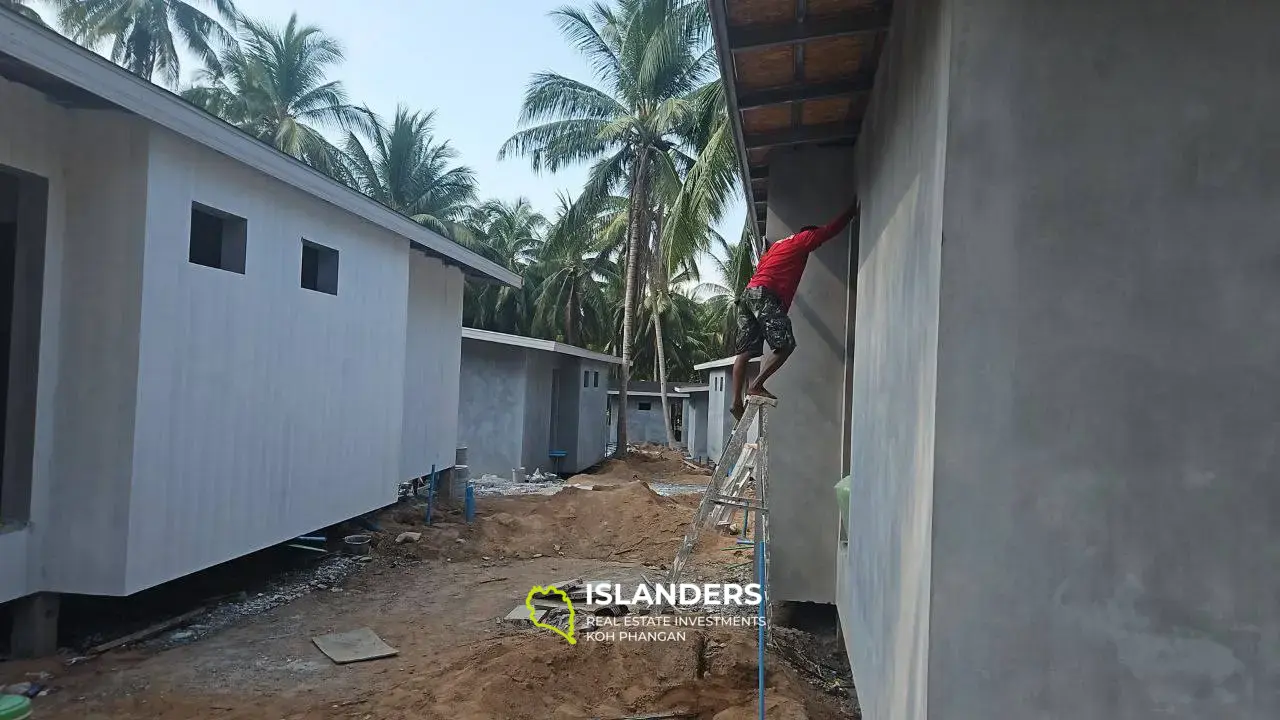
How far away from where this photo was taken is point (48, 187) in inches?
230

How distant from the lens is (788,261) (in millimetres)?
6363

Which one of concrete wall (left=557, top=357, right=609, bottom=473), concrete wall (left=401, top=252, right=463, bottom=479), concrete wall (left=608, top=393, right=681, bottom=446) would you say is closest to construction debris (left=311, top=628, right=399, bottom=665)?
concrete wall (left=401, top=252, right=463, bottom=479)

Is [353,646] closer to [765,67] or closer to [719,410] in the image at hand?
[765,67]

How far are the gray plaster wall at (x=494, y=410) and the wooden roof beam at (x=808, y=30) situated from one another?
14830 mm

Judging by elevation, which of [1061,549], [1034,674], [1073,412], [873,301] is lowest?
[1034,674]

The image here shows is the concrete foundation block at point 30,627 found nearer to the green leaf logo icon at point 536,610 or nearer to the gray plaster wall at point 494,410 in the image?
the green leaf logo icon at point 536,610

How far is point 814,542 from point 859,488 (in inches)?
100

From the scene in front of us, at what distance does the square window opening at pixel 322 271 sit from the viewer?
921 centimetres

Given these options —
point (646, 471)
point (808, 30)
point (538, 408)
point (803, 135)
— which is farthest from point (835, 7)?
point (646, 471)

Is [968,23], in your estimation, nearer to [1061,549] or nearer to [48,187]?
[1061,549]

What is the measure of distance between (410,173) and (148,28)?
9.64 metres

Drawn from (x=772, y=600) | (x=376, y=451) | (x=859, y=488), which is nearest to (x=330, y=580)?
(x=376, y=451)

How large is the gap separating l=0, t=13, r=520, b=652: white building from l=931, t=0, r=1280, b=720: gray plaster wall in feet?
17.4

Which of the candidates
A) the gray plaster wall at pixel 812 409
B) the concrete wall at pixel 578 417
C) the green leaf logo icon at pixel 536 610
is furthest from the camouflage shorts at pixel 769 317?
the concrete wall at pixel 578 417
